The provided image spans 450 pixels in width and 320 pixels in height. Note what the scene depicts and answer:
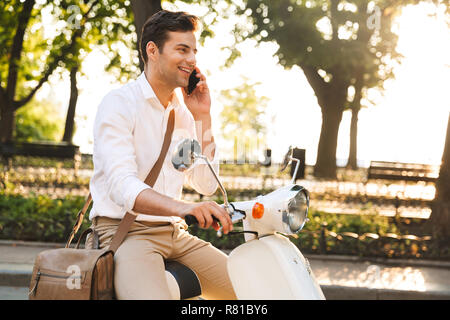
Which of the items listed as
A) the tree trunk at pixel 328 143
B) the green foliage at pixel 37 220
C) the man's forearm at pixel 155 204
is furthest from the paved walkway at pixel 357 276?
the tree trunk at pixel 328 143

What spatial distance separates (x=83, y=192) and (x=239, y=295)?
1091 centimetres

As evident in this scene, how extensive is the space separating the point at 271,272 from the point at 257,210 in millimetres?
223

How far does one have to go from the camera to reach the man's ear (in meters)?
2.50

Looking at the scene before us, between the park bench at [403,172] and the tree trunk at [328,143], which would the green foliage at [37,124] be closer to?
the tree trunk at [328,143]

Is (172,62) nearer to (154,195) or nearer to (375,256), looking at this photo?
(154,195)

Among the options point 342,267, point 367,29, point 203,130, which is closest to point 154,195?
point 203,130

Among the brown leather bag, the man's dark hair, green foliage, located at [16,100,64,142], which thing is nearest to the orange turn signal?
the brown leather bag

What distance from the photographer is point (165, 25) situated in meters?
2.46

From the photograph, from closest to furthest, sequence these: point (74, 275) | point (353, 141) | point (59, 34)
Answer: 1. point (74, 275)
2. point (59, 34)
3. point (353, 141)

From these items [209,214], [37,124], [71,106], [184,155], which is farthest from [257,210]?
[37,124]

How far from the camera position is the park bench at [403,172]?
1120 cm

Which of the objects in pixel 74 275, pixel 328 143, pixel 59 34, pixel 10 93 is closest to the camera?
pixel 74 275

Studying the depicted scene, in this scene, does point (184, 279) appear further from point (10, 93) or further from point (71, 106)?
point (71, 106)

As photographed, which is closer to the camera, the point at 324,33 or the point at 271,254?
the point at 271,254
